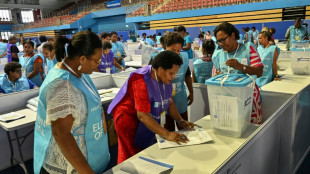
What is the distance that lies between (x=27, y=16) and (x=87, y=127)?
3015cm

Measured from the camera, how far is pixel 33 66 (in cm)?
377

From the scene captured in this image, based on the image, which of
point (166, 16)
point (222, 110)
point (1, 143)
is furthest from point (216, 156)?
point (166, 16)

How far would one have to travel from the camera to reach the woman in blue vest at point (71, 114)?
105cm

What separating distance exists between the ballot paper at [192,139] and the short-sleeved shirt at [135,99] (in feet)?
0.68

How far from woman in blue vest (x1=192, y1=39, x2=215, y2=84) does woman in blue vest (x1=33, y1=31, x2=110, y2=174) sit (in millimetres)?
1956

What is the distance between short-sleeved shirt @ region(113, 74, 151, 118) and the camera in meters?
1.48

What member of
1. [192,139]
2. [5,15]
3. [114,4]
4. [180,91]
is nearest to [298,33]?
[180,91]

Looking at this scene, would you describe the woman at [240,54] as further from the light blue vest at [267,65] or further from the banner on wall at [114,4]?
the banner on wall at [114,4]

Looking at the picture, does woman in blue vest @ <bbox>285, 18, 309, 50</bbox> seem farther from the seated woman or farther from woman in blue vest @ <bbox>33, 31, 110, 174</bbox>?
woman in blue vest @ <bbox>33, 31, 110, 174</bbox>

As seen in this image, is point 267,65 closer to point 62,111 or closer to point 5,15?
point 62,111

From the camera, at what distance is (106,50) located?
4113 millimetres

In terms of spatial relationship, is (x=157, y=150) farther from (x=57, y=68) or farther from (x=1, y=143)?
(x=1, y=143)

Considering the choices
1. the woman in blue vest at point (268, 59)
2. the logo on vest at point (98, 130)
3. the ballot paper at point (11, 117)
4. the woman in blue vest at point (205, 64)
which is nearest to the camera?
the logo on vest at point (98, 130)

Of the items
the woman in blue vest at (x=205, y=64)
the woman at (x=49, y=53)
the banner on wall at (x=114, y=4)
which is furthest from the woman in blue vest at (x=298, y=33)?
the banner on wall at (x=114, y=4)
